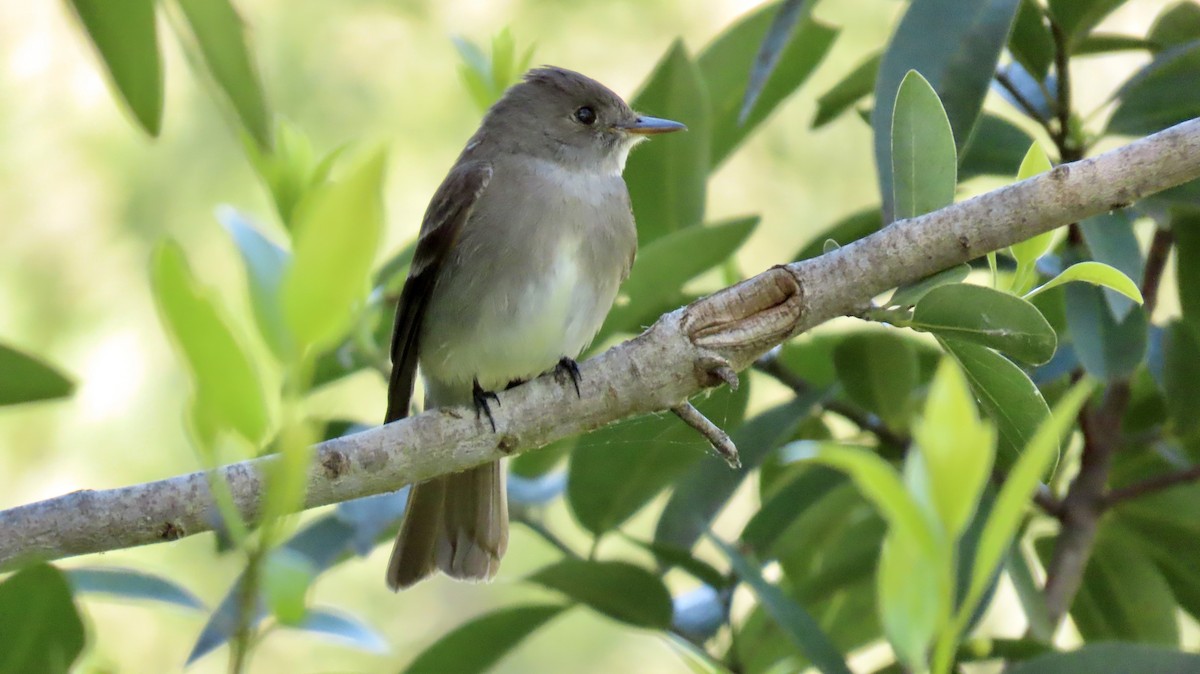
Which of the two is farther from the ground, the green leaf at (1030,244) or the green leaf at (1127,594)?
the green leaf at (1030,244)

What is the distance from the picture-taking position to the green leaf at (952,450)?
0.84 metres

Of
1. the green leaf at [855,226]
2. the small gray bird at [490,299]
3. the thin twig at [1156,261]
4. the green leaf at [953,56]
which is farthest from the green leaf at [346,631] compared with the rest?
the thin twig at [1156,261]

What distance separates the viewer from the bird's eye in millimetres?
3637

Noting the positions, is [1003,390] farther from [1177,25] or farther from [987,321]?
[1177,25]

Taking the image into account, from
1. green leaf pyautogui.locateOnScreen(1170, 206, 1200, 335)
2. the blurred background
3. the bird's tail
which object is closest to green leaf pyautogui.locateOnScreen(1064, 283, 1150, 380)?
green leaf pyautogui.locateOnScreen(1170, 206, 1200, 335)

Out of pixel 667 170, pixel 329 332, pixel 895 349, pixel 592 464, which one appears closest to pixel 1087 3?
pixel 895 349

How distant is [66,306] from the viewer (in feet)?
16.6

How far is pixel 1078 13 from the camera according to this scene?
7.73 ft

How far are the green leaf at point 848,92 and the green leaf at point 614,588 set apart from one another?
3.08ft

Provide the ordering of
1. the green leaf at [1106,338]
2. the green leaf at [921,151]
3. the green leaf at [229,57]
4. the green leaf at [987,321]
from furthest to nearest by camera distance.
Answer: the green leaf at [1106,338] < the green leaf at [921,151] < the green leaf at [987,321] < the green leaf at [229,57]

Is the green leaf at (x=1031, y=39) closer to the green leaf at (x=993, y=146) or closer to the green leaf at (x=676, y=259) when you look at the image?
the green leaf at (x=993, y=146)

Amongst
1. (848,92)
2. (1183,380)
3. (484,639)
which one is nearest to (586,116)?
(848,92)

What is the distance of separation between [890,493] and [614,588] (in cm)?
152

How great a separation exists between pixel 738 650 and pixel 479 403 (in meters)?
0.70
